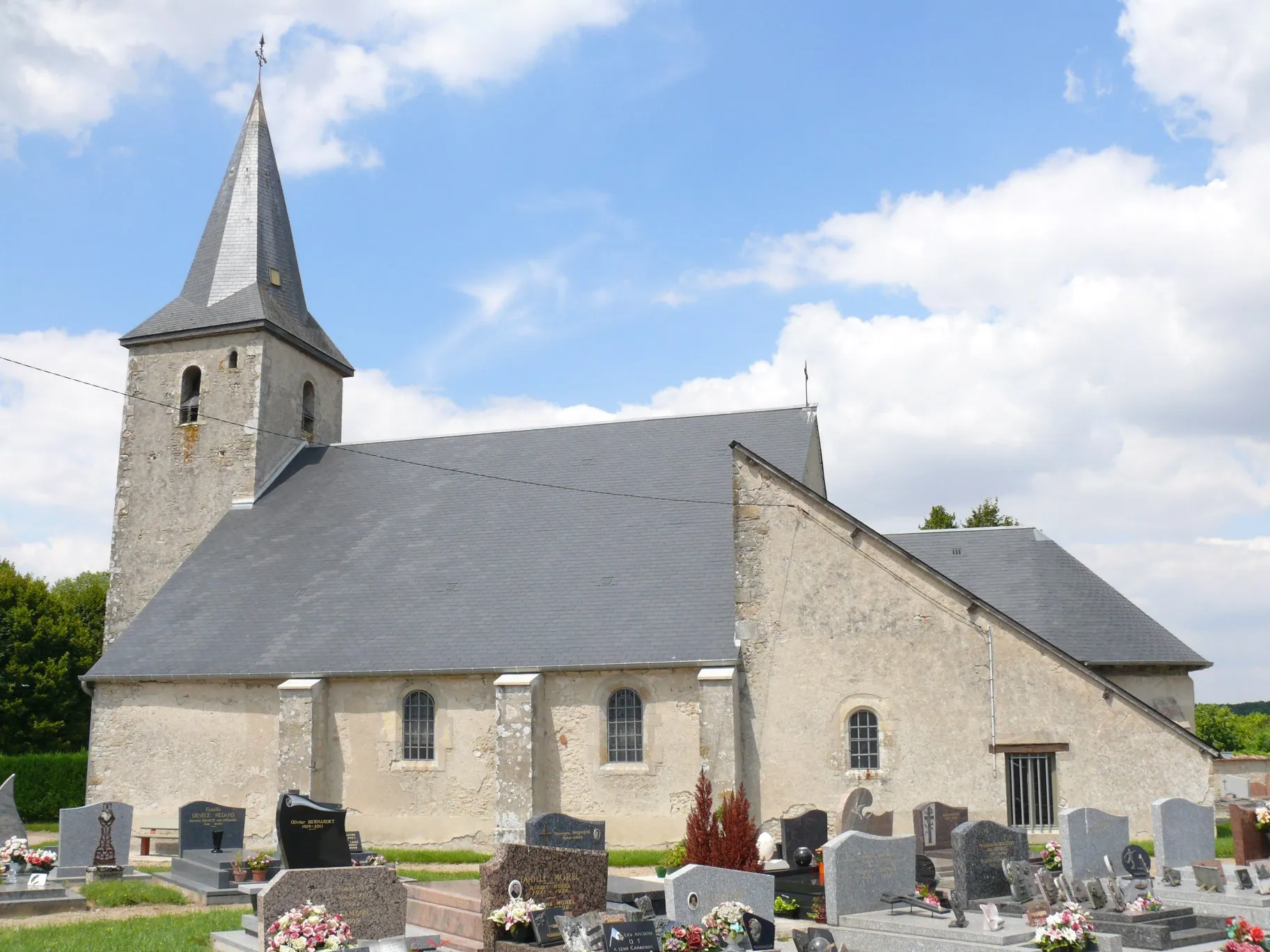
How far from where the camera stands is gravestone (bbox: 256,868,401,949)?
31.7 ft

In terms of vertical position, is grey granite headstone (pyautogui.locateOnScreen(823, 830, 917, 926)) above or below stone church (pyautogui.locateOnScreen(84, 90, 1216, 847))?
below

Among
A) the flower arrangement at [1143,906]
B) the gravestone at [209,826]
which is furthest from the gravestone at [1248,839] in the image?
the gravestone at [209,826]

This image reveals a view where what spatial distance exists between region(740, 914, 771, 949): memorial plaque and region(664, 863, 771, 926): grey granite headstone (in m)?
0.31

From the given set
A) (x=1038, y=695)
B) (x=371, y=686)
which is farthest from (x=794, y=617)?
(x=371, y=686)

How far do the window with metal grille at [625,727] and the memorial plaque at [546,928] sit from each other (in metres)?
8.99

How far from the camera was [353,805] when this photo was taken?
2020cm

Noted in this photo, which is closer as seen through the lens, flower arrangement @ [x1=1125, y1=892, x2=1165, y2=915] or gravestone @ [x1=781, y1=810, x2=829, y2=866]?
flower arrangement @ [x1=1125, y1=892, x2=1165, y2=915]

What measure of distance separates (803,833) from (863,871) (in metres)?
3.31

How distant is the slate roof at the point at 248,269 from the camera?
88.0ft

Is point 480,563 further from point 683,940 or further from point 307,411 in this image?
point 683,940

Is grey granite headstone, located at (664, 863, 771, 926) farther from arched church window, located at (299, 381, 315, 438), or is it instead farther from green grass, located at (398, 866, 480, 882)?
arched church window, located at (299, 381, 315, 438)

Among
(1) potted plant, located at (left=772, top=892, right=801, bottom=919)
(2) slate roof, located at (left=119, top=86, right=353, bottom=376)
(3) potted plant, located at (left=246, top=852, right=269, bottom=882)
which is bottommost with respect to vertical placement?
(1) potted plant, located at (left=772, top=892, right=801, bottom=919)

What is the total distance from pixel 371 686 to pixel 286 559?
460cm

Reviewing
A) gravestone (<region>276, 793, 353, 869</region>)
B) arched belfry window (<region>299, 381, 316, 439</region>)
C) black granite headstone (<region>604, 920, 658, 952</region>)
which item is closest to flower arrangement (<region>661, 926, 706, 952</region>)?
black granite headstone (<region>604, 920, 658, 952</region>)
